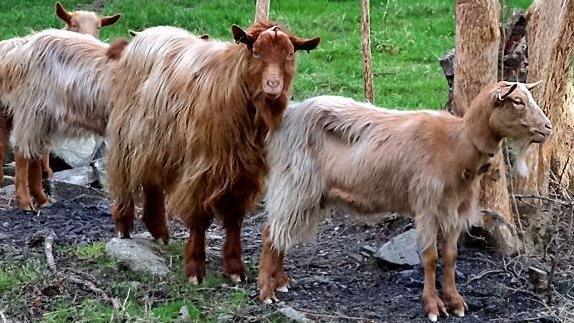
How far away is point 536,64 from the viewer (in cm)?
834

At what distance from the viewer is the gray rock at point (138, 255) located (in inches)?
304

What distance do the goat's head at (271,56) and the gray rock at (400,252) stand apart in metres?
1.53

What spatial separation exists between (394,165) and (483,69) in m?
1.33

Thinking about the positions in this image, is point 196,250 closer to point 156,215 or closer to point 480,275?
point 156,215

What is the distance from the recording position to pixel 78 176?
420 inches

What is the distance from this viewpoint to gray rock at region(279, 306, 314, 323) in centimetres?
685

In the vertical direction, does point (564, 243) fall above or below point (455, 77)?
below

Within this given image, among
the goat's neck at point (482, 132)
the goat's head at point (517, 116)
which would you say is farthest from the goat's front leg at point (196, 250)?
the goat's head at point (517, 116)

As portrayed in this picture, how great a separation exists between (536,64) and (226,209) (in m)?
2.62

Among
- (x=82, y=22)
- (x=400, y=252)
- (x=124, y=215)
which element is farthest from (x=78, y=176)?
(x=400, y=252)

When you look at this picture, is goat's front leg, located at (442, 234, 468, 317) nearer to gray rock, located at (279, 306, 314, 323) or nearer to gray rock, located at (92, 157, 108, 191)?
gray rock, located at (279, 306, 314, 323)

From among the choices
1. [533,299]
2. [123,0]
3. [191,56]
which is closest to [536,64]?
[533,299]

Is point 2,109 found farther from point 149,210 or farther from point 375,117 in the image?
point 375,117

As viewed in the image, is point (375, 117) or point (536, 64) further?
point (536, 64)
